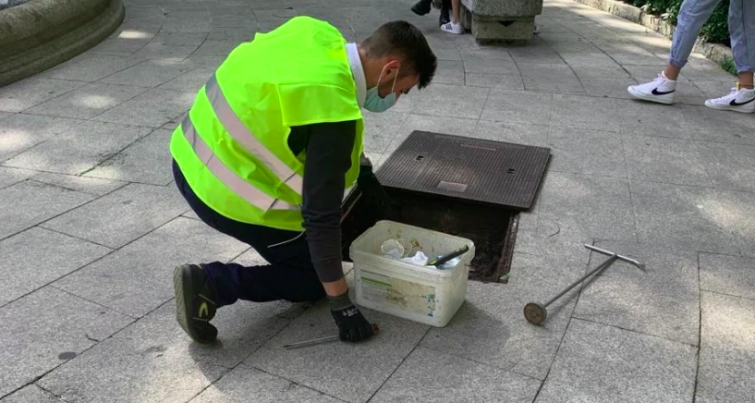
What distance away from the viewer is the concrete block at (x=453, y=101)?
4.77 metres

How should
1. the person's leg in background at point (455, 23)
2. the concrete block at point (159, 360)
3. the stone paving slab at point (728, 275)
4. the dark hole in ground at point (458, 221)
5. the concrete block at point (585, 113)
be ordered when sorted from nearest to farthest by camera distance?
the concrete block at point (159, 360) < the stone paving slab at point (728, 275) < the dark hole in ground at point (458, 221) < the concrete block at point (585, 113) < the person's leg in background at point (455, 23)

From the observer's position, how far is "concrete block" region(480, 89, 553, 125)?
15.3 feet

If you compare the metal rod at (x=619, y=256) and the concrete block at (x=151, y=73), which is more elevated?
the metal rod at (x=619, y=256)

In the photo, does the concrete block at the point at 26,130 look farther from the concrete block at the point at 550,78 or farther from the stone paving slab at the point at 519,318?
the concrete block at the point at 550,78

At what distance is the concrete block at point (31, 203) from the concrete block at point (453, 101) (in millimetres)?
2415

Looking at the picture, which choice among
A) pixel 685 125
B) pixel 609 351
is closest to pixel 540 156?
pixel 685 125

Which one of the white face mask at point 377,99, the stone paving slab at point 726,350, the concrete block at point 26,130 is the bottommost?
the concrete block at point 26,130

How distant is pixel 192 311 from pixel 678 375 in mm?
1691

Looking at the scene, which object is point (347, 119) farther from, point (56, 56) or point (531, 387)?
point (56, 56)

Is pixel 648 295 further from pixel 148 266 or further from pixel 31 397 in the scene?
pixel 31 397

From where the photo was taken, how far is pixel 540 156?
4008mm

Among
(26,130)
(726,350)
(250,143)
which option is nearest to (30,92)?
(26,130)

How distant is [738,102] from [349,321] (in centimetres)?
374

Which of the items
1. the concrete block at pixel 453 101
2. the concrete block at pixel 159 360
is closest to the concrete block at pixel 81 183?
the concrete block at pixel 159 360
